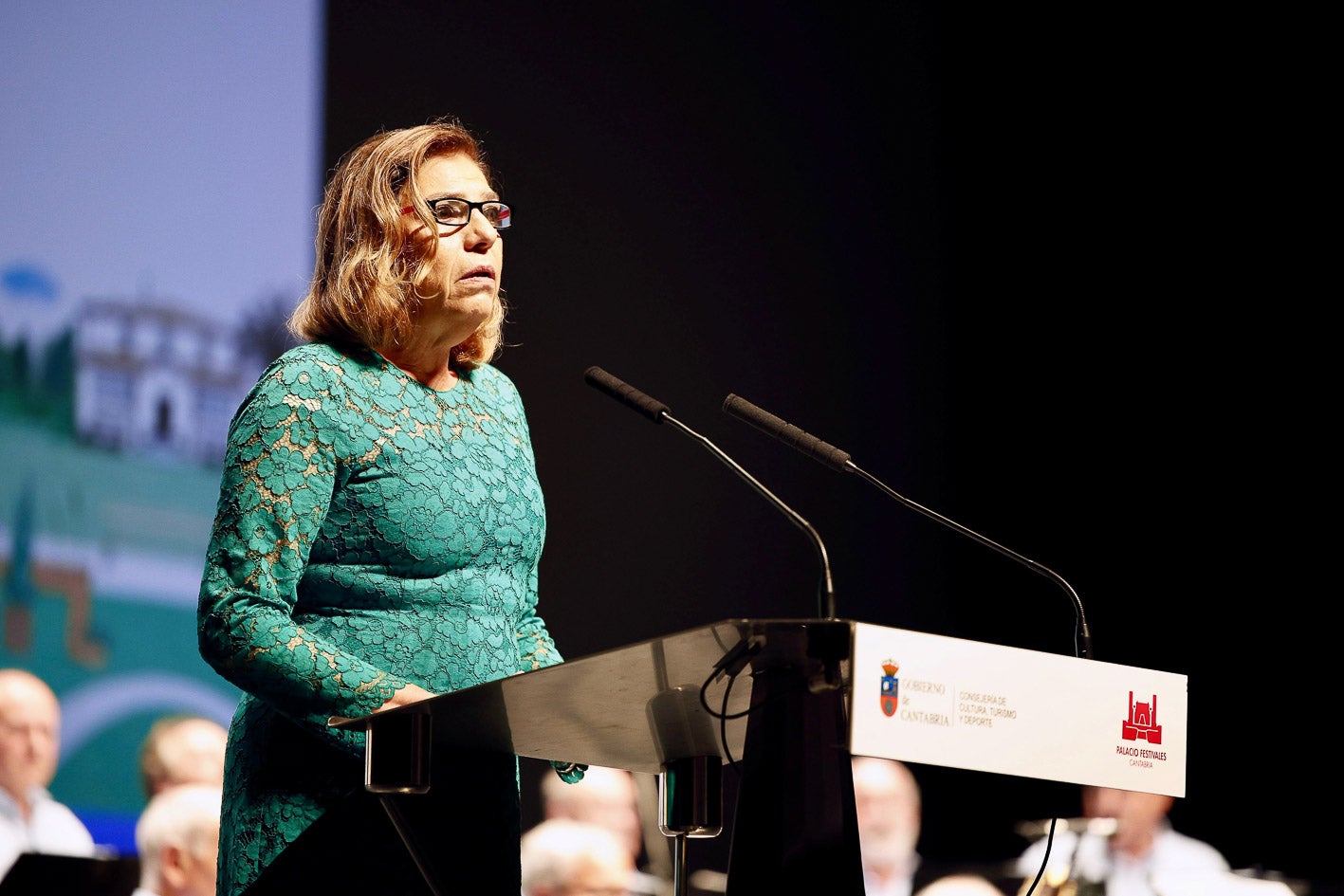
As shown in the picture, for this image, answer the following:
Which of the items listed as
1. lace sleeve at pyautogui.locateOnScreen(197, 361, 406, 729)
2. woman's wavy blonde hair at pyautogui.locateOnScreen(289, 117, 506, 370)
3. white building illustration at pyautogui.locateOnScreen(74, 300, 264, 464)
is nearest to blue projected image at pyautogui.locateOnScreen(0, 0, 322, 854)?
white building illustration at pyautogui.locateOnScreen(74, 300, 264, 464)

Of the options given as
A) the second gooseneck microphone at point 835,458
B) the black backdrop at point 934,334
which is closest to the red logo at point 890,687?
the second gooseneck microphone at point 835,458

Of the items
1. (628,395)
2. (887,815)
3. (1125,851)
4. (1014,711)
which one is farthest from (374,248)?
(1125,851)

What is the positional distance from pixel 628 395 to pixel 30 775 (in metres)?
1.91

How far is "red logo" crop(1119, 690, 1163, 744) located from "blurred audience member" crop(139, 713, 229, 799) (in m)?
2.23

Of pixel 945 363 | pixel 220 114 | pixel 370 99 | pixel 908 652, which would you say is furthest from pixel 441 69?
pixel 908 652

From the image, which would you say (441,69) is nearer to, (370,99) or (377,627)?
(370,99)

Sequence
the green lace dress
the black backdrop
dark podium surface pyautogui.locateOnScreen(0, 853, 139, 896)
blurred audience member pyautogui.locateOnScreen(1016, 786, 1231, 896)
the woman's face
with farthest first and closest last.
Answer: the black backdrop → blurred audience member pyautogui.locateOnScreen(1016, 786, 1231, 896) → dark podium surface pyautogui.locateOnScreen(0, 853, 139, 896) → the woman's face → the green lace dress

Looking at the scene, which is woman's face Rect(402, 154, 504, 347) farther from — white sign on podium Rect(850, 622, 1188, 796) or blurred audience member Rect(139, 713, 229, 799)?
blurred audience member Rect(139, 713, 229, 799)

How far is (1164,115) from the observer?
486 cm

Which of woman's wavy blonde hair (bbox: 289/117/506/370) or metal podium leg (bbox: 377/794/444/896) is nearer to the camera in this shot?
metal podium leg (bbox: 377/794/444/896)

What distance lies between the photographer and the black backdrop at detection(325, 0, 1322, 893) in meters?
4.25

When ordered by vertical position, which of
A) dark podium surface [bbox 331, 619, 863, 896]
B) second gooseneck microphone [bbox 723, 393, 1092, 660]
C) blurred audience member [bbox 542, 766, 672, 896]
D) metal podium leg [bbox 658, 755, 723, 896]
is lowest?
blurred audience member [bbox 542, 766, 672, 896]

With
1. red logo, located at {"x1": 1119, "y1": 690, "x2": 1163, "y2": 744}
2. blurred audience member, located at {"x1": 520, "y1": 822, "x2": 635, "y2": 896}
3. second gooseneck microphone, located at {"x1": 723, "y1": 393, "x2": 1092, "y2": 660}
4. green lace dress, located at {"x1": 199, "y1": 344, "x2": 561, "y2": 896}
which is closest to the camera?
red logo, located at {"x1": 1119, "y1": 690, "x2": 1163, "y2": 744}

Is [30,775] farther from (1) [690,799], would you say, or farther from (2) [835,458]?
(2) [835,458]
